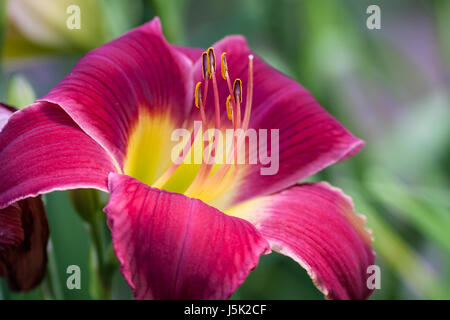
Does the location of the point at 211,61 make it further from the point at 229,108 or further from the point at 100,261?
the point at 100,261

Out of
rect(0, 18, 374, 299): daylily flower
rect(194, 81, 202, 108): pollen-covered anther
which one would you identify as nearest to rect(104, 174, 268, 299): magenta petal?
rect(0, 18, 374, 299): daylily flower

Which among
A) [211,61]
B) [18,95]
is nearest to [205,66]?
[211,61]

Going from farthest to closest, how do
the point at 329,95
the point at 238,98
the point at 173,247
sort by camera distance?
1. the point at 329,95
2. the point at 238,98
3. the point at 173,247

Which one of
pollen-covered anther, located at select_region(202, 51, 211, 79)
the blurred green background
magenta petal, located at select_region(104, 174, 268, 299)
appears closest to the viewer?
magenta petal, located at select_region(104, 174, 268, 299)

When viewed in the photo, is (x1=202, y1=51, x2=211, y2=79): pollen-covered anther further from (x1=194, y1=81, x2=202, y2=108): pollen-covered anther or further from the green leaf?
the green leaf

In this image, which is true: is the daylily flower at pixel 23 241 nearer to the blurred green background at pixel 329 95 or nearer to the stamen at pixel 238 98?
the blurred green background at pixel 329 95

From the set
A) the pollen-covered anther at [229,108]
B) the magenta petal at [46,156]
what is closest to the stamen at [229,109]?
the pollen-covered anther at [229,108]

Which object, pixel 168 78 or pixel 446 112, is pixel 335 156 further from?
pixel 446 112
